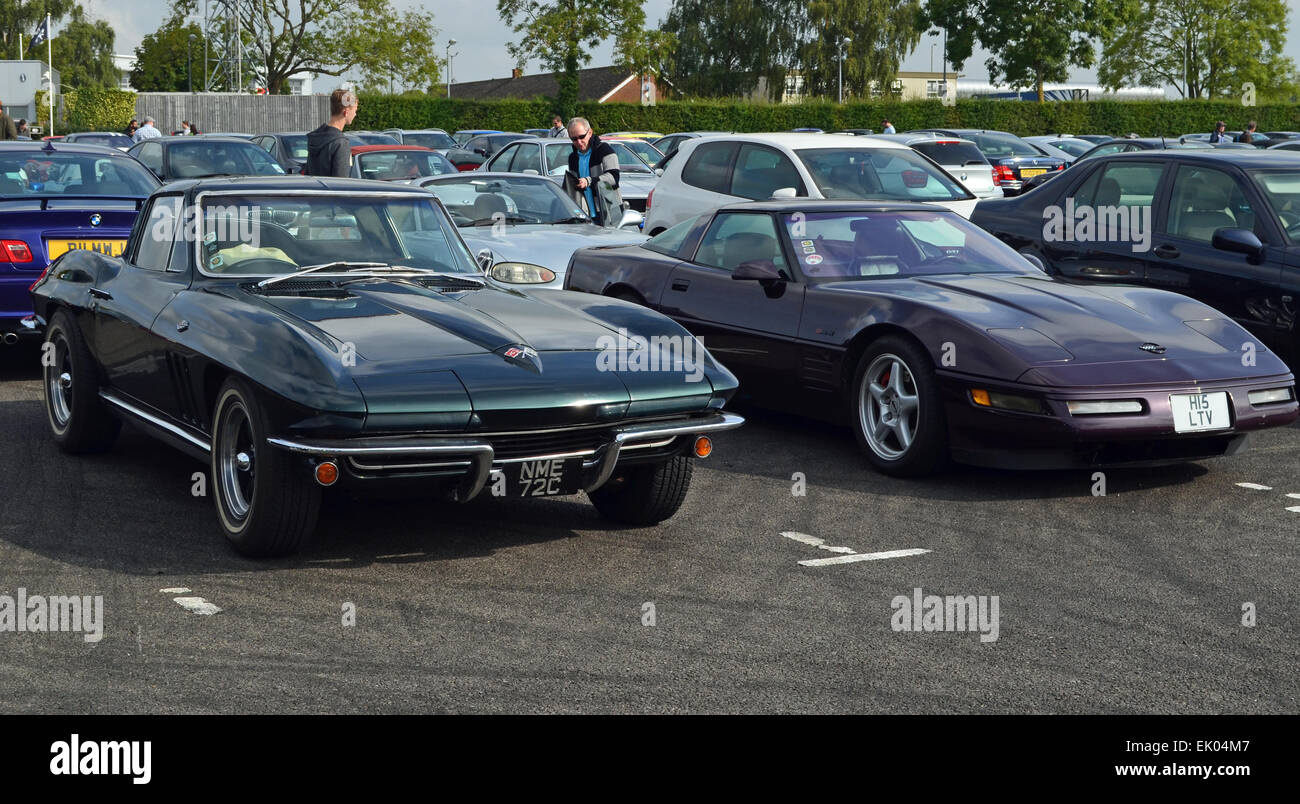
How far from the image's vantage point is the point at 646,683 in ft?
13.7

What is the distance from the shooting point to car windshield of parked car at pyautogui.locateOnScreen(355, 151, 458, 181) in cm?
1719

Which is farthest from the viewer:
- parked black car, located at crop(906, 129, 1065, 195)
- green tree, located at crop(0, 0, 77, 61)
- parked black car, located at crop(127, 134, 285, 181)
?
green tree, located at crop(0, 0, 77, 61)

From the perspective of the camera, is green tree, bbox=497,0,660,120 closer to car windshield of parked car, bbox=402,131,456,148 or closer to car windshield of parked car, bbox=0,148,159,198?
car windshield of parked car, bbox=402,131,456,148

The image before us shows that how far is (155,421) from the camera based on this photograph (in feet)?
20.9

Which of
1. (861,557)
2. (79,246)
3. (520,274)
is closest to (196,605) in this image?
(520,274)

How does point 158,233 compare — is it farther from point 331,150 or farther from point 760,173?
point 760,173

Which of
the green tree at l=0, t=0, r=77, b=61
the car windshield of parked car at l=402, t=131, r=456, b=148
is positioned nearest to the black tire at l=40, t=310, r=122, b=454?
the car windshield of parked car at l=402, t=131, r=456, b=148

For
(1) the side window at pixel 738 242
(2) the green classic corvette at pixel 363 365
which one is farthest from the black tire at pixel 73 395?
(1) the side window at pixel 738 242

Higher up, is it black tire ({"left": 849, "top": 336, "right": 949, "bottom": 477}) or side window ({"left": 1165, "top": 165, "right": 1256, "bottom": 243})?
side window ({"left": 1165, "top": 165, "right": 1256, "bottom": 243})

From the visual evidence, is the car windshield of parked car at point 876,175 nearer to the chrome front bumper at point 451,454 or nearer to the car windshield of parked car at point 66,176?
the car windshield of parked car at point 66,176

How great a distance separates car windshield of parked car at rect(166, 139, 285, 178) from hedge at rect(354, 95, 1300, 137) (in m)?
35.7

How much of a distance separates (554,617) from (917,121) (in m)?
49.0

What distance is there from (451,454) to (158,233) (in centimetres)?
254

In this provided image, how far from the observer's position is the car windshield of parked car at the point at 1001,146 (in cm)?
2684
